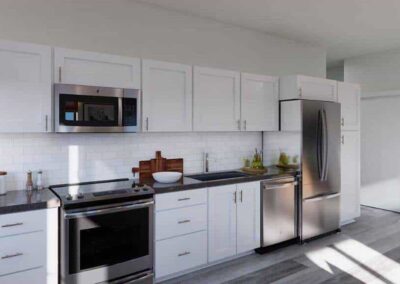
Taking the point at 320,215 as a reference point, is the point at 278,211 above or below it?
above

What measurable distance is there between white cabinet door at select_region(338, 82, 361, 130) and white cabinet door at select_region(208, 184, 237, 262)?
236cm

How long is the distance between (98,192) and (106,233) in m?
0.35

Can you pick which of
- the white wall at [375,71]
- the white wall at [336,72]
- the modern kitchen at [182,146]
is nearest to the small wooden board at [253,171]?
the modern kitchen at [182,146]

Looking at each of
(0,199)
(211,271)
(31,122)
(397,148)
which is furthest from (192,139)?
(397,148)

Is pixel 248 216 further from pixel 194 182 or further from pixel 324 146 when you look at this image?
pixel 324 146

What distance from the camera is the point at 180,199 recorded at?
10.4 ft

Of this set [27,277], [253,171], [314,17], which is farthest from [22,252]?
[314,17]

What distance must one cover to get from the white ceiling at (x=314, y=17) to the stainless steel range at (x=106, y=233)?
2176 millimetres

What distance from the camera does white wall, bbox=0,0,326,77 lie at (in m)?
3.02

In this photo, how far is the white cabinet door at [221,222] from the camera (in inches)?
134

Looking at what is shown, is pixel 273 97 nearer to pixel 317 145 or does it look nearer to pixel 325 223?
pixel 317 145

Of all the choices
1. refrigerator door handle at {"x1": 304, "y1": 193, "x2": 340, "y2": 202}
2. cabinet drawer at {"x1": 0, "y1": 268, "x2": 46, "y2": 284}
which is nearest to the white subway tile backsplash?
cabinet drawer at {"x1": 0, "y1": 268, "x2": 46, "y2": 284}

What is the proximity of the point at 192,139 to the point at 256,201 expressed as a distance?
107cm

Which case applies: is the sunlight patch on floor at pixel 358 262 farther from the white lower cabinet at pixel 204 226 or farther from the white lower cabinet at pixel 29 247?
the white lower cabinet at pixel 29 247
